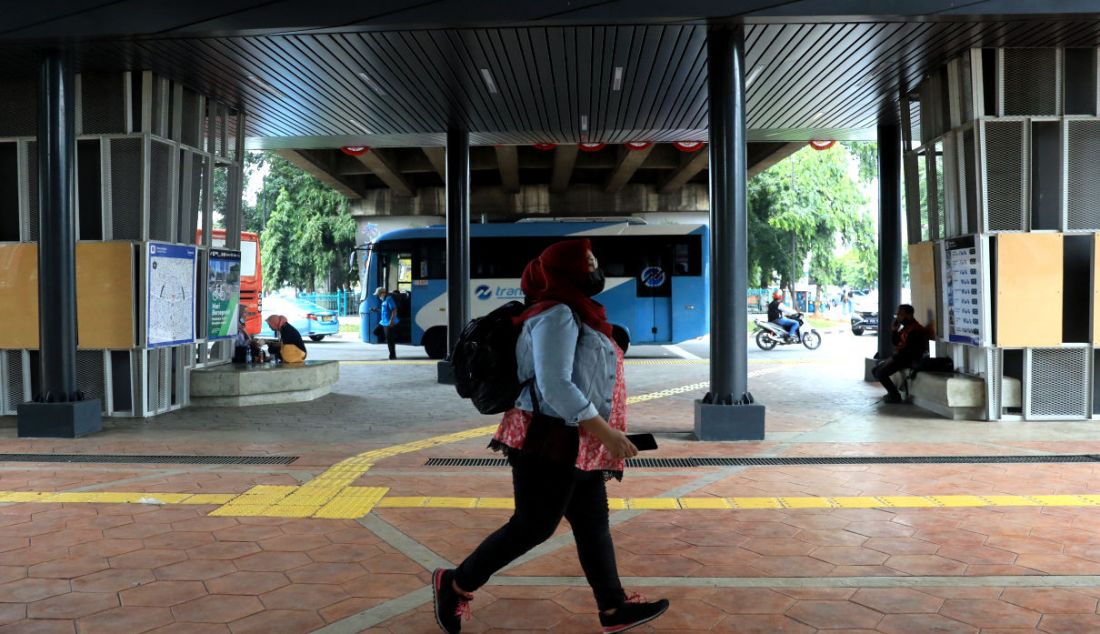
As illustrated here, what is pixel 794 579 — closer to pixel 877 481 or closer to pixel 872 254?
pixel 877 481

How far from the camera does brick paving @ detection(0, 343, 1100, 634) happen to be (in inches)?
132

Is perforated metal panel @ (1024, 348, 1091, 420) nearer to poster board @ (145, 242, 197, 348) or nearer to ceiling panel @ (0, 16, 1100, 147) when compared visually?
ceiling panel @ (0, 16, 1100, 147)

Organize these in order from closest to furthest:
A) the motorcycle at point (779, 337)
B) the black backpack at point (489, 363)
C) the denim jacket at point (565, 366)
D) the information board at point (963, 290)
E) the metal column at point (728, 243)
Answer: the denim jacket at point (565, 366) → the black backpack at point (489, 363) → the metal column at point (728, 243) → the information board at point (963, 290) → the motorcycle at point (779, 337)

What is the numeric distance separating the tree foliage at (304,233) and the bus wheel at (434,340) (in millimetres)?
15417

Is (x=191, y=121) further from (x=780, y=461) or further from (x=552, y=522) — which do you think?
(x=552, y=522)

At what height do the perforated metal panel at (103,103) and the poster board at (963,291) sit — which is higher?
the perforated metal panel at (103,103)

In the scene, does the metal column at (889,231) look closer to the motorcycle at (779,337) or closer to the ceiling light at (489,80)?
the ceiling light at (489,80)

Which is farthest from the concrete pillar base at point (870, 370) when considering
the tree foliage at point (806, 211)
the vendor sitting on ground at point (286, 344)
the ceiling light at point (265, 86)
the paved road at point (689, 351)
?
the tree foliage at point (806, 211)

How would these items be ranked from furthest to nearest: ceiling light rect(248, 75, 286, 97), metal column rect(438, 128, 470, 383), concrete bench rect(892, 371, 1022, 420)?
metal column rect(438, 128, 470, 383), ceiling light rect(248, 75, 286, 97), concrete bench rect(892, 371, 1022, 420)

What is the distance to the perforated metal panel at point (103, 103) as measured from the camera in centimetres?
845

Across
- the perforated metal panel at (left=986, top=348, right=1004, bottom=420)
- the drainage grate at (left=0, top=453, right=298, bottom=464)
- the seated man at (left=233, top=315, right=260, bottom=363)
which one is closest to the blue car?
the seated man at (left=233, top=315, right=260, bottom=363)

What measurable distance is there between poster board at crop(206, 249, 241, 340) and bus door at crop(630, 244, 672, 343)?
855cm

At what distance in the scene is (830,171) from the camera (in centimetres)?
2762

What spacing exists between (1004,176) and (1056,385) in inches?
86.1
